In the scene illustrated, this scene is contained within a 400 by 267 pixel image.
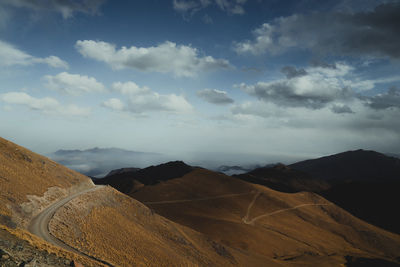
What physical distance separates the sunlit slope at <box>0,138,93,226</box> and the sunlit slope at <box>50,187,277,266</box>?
314 cm

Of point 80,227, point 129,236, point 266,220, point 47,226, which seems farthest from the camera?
A: point 266,220

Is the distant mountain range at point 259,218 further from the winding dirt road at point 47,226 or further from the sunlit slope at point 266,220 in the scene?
the winding dirt road at point 47,226

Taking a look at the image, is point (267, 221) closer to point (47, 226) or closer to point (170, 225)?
point (170, 225)

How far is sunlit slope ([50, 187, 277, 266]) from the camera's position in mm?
24172

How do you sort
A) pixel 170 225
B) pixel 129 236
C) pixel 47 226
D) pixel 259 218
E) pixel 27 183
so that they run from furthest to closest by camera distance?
pixel 259 218, pixel 170 225, pixel 27 183, pixel 129 236, pixel 47 226

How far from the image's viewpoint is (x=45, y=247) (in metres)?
16.1

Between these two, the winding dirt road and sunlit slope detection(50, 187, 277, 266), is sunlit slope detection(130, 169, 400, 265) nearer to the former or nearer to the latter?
sunlit slope detection(50, 187, 277, 266)

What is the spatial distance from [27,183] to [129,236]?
14.8 meters

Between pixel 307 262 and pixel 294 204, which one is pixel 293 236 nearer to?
pixel 307 262

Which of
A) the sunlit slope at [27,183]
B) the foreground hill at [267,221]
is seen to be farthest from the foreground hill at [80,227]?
the foreground hill at [267,221]

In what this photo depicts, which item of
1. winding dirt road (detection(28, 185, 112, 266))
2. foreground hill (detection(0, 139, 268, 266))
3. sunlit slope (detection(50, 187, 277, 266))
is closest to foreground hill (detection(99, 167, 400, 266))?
sunlit slope (detection(50, 187, 277, 266))

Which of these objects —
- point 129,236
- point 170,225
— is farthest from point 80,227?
point 170,225

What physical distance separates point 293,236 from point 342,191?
116 m

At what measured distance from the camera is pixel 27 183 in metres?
30.1
